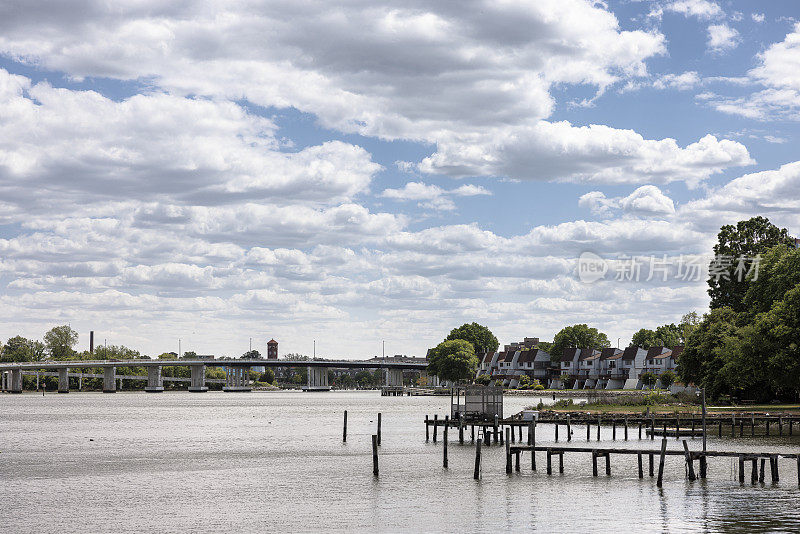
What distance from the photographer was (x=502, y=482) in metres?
49.0

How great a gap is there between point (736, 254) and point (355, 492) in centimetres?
8634

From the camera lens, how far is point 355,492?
A: 45.8m

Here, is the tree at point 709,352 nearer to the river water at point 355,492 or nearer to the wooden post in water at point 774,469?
the river water at point 355,492

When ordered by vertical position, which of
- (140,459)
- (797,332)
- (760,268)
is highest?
(760,268)

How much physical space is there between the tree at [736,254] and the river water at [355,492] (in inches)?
1843

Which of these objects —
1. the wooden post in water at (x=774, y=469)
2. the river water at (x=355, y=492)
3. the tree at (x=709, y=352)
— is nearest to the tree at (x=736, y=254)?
the tree at (x=709, y=352)

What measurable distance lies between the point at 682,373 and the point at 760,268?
16.1m

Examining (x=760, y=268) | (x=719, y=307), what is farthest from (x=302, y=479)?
(x=719, y=307)

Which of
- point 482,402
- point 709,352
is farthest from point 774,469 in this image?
point 709,352

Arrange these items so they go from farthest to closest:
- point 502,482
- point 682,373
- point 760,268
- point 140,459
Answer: point 682,373, point 760,268, point 140,459, point 502,482

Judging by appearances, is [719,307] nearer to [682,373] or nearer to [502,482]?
[682,373]

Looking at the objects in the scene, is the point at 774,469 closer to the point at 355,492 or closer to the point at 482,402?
the point at 355,492

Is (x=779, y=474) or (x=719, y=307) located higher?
(x=719, y=307)

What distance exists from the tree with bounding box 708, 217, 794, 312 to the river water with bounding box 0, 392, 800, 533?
46.8 metres
